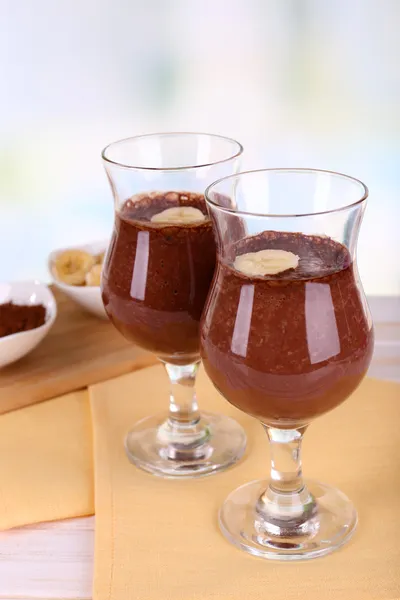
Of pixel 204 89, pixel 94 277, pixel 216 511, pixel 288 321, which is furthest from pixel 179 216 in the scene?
pixel 204 89

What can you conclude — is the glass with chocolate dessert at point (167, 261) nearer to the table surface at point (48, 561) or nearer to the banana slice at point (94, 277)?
the table surface at point (48, 561)

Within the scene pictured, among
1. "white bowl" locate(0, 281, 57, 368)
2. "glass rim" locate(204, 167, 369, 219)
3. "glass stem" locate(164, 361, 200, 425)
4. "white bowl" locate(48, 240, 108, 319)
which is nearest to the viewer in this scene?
"glass rim" locate(204, 167, 369, 219)

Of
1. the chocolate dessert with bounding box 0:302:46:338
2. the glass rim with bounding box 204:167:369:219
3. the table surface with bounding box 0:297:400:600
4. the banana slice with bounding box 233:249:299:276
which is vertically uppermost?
the glass rim with bounding box 204:167:369:219

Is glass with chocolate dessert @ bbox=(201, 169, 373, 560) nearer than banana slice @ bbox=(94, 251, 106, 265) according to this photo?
Yes

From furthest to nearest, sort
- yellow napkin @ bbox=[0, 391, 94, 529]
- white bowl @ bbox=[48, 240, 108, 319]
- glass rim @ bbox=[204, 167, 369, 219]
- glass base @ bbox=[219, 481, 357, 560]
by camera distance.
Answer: white bowl @ bbox=[48, 240, 108, 319], yellow napkin @ bbox=[0, 391, 94, 529], glass base @ bbox=[219, 481, 357, 560], glass rim @ bbox=[204, 167, 369, 219]

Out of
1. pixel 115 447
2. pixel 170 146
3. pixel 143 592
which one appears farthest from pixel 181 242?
pixel 143 592

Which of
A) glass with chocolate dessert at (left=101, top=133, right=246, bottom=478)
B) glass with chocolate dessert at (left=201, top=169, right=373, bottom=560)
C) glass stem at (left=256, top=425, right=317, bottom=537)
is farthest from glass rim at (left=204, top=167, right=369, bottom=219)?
glass stem at (left=256, top=425, right=317, bottom=537)

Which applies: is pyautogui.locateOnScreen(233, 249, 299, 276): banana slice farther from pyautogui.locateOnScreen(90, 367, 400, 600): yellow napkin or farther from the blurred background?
the blurred background

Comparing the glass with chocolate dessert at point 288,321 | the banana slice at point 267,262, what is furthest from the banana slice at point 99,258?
the banana slice at point 267,262
